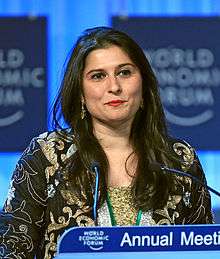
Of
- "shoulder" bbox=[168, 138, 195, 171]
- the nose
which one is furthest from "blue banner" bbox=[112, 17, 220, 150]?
the nose

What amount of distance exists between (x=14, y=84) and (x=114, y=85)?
1.76m

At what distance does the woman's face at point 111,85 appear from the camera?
73.1 inches

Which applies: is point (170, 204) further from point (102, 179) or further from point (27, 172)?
point (27, 172)

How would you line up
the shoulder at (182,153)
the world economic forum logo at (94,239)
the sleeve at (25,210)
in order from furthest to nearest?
the shoulder at (182,153), the sleeve at (25,210), the world economic forum logo at (94,239)

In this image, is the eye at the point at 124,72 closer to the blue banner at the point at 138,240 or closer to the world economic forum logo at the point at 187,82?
the blue banner at the point at 138,240

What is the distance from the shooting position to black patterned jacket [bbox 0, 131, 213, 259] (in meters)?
1.83

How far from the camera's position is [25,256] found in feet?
5.90

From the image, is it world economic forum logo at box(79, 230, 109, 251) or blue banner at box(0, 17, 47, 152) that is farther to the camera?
blue banner at box(0, 17, 47, 152)

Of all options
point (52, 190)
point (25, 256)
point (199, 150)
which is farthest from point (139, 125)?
point (199, 150)

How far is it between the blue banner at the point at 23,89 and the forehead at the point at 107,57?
167 cm

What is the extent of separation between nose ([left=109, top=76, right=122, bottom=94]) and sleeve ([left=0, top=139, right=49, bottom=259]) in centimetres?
27

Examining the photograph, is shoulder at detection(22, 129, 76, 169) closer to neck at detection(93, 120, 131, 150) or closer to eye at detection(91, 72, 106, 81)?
neck at detection(93, 120, 131, 150)

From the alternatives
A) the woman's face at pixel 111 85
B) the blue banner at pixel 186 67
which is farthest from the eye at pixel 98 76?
the blue banner at pixel 186 67

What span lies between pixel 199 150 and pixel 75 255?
7.38ft
